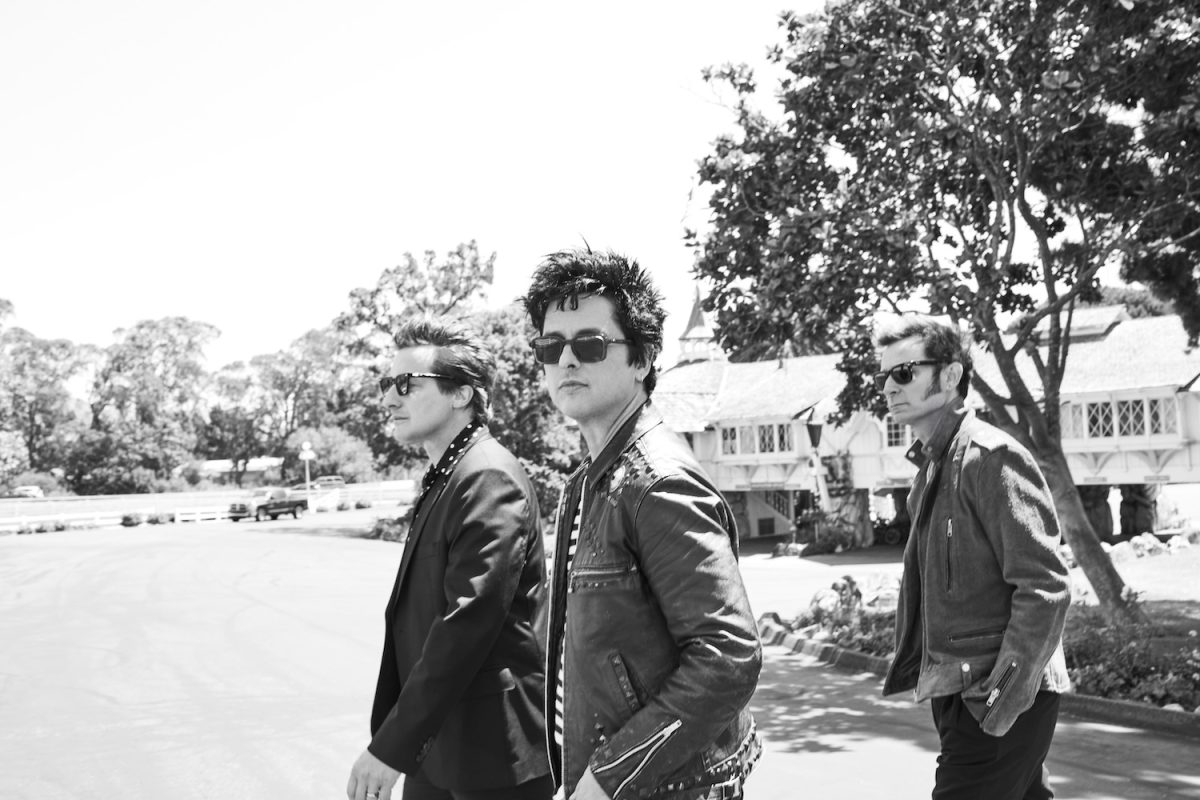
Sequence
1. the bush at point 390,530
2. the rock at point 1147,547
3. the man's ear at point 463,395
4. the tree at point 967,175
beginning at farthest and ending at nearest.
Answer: the bush at point 390,530
the rock at point 1147,547
the tree at point 967,175
the man's ear at point 463,395

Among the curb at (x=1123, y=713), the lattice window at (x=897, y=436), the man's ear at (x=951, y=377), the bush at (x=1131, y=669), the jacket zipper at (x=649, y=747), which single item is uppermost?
the lattice window at (x=897, y=436)

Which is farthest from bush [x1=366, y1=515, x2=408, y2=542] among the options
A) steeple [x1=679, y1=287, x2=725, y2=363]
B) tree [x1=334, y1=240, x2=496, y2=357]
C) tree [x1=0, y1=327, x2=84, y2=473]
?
steeple [x1=679, y1=287, x2=725, y2=363]

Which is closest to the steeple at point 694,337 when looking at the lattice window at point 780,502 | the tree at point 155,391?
the tree at point 155,391

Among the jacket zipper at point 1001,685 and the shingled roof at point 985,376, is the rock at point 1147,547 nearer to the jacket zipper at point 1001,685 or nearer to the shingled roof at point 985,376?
the shingled roof at point 985,376

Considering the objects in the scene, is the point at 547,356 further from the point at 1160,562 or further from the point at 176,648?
the point at 1160,562

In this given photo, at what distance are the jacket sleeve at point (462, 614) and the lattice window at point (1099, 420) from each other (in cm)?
2876

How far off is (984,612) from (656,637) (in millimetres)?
1548

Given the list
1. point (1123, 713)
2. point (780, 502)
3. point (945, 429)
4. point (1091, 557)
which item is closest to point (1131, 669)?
point (1123, 713)

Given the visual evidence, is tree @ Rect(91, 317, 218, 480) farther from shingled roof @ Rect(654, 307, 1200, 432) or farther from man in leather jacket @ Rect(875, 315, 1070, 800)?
man in leather jacket @ Rect(875, 315, 1070, 800)

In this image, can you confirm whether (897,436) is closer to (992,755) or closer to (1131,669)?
(1131,669)

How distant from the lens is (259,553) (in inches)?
1168

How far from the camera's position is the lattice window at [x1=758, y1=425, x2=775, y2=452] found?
3669 centimetres

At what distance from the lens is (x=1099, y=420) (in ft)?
94.0

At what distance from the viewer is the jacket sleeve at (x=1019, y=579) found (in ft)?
10.2
